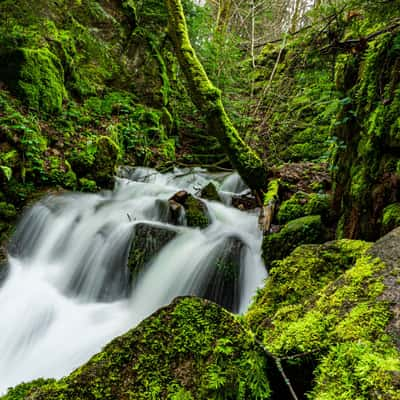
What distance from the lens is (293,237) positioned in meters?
3.83

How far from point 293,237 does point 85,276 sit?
10.4 feet

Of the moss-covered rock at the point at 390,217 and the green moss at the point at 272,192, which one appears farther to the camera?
the green moss at the point at 272,192

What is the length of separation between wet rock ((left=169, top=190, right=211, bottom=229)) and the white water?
19cm

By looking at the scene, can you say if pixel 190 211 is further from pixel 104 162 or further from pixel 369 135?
pixel 369 135

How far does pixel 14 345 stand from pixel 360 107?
4662mm

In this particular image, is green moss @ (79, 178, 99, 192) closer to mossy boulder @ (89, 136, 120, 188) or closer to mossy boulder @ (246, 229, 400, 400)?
mossy boulder @ (89, 136, 120, 188)

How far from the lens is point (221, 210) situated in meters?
6.30

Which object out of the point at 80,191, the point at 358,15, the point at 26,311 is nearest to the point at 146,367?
the point at 26,311

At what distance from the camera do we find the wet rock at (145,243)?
4.52 metres

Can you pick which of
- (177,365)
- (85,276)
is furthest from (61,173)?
(177,365)

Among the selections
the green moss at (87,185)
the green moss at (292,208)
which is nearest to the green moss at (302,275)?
the green moss at (292,208)

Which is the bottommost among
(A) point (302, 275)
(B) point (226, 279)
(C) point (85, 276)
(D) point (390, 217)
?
(C) point (85, 276)

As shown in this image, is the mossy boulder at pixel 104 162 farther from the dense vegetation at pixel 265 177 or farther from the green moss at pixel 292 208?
the green moss at pixel 292 208

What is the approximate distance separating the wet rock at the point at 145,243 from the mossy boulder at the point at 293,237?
162 centimetres
